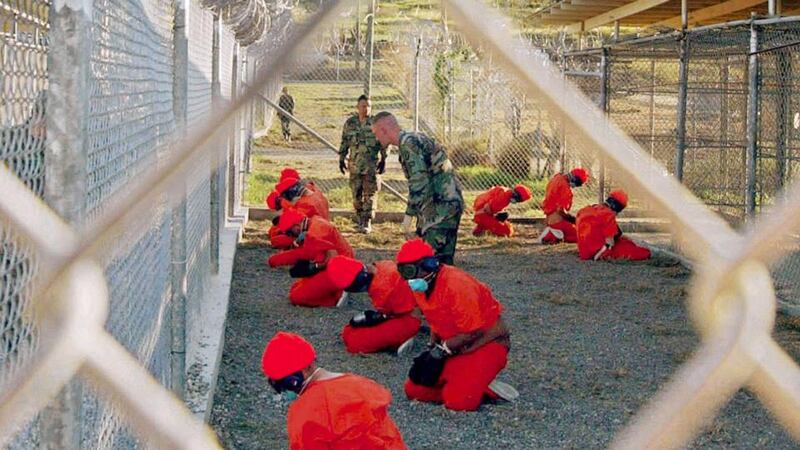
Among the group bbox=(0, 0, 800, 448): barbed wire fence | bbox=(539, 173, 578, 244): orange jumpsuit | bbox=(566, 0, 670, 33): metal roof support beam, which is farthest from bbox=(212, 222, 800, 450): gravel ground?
bbox=(0, 0, 800, 448): barbed wire fence

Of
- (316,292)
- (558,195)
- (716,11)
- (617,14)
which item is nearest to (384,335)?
(316,292)

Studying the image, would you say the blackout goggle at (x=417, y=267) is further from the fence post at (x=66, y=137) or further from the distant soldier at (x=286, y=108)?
the distant soldier at (x=286, y=108)

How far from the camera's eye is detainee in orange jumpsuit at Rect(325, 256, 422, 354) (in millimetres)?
7367

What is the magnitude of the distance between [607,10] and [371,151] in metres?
3.52

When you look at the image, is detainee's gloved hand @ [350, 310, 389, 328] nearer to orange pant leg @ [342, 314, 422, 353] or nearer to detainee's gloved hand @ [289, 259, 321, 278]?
orange pant leg @ [342, 314, 422, 353]

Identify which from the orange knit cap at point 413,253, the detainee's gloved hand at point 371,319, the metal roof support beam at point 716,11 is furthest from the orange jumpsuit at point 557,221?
the orange knit cap at point 413,253

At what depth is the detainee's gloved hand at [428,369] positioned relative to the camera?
6.20 metres

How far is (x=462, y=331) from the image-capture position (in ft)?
20.5

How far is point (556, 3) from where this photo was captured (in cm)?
1425

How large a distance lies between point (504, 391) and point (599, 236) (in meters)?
5.40

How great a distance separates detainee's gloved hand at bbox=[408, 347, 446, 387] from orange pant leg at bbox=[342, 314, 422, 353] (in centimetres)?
111

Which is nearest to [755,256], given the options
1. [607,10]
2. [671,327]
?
Result: [671,327]

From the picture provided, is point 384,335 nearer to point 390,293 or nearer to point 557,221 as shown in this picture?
point 390,293

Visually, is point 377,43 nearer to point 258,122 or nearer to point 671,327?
point 258,122
